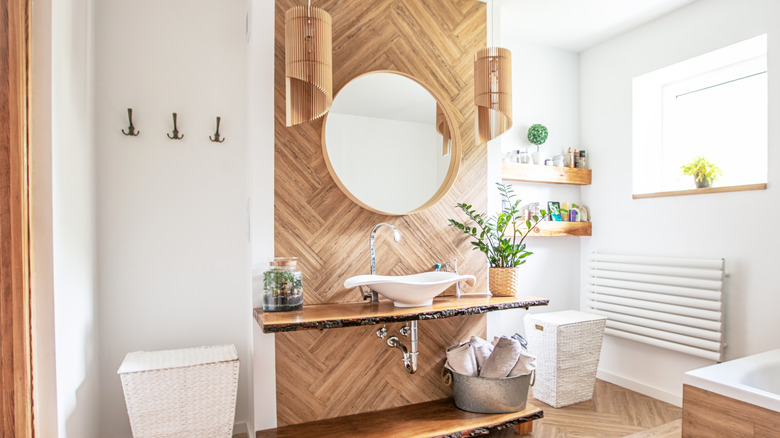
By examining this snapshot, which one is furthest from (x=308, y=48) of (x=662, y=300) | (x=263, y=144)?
(x=662, y=300)

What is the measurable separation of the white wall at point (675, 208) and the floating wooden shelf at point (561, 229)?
0.31 feet

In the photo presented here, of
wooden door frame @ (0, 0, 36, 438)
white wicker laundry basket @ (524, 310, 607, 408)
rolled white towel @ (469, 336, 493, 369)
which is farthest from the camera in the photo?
white wicker laundry basket @ (524, 310, 607, 408)

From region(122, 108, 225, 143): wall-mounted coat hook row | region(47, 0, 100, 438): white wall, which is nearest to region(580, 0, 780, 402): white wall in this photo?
region(122, 108, 225, 143): wall-mounted coat hook row

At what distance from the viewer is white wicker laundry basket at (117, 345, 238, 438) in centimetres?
194

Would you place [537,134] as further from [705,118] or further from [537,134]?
[705,118]

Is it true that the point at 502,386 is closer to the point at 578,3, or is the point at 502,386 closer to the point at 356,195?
the point at 356,195

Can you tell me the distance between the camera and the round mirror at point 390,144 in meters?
2.41

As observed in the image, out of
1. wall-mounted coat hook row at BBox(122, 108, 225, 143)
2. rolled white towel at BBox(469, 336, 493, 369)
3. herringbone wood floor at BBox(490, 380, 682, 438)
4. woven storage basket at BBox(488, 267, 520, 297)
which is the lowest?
herringbone wood floor at BBox(490, 380, 682, 438)

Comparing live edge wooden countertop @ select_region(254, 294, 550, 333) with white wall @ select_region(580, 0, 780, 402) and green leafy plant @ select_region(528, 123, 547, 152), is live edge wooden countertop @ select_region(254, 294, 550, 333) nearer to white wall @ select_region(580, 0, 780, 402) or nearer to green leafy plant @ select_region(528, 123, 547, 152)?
white wall @ select_region(580, 0, 780, 402)

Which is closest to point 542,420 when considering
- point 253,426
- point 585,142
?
point 253,426

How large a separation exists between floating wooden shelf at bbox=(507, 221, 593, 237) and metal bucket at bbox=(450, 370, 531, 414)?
1194mm

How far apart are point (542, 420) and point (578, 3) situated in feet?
8.66

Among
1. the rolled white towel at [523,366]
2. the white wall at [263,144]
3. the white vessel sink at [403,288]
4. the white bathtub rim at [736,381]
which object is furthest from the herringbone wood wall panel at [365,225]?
the white bathtub rim at [736,381]

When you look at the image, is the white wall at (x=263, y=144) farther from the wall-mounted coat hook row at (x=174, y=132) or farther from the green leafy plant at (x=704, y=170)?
the green leafy plant at (x=704, y=170)
